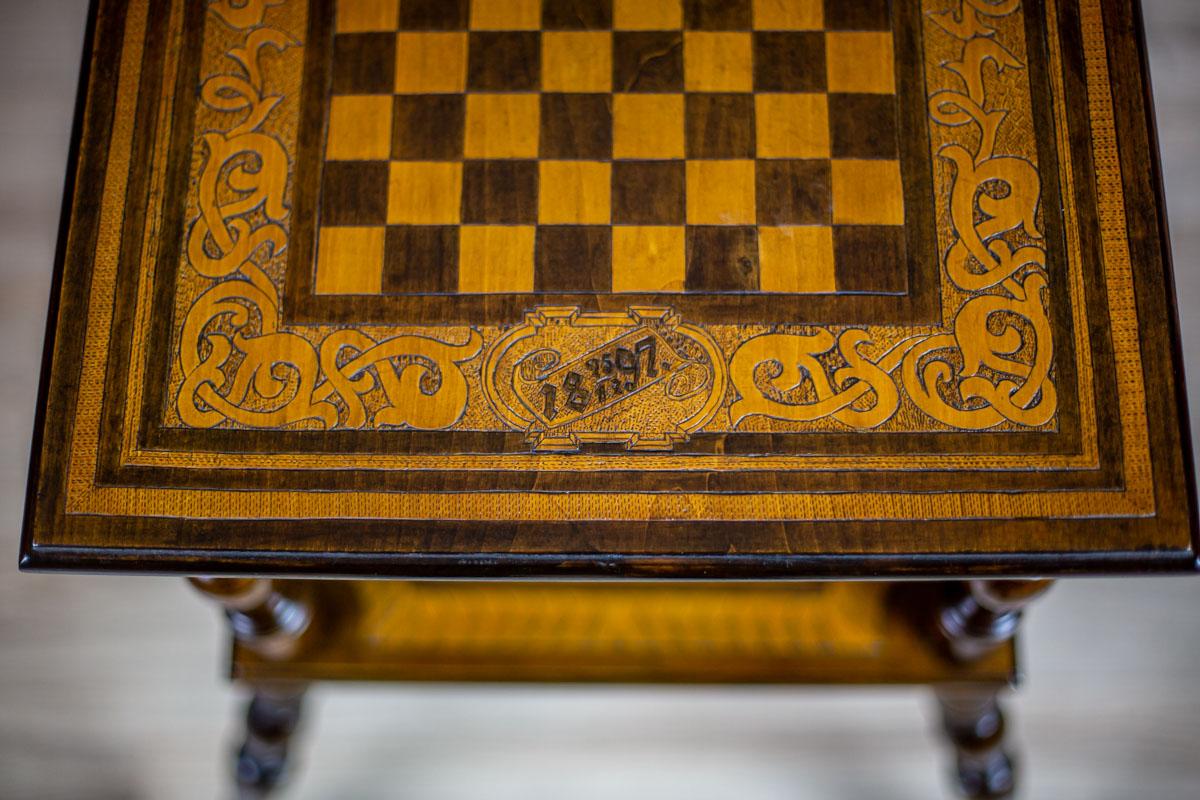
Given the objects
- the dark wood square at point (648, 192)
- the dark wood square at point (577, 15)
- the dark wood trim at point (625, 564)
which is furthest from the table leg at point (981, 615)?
the dark wood square at point (577, 15)

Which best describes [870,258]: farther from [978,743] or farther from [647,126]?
[978,743]

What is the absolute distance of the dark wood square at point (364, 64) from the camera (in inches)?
47.4

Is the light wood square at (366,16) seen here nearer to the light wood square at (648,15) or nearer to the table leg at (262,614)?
the light wood square at (648,15)

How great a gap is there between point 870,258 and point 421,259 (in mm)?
522

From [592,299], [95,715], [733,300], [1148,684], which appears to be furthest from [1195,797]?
[95,715]

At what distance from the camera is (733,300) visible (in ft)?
3.68

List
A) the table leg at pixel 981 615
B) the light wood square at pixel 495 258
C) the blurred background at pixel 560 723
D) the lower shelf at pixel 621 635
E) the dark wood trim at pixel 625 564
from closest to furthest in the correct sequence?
the dark wood trim at pixel 625 564 < the light wood square at pixel 495 258 < the table leg at pixel 981 615 < the lower shelf at pixel 621 635 < the blurred background at pixel 560 723

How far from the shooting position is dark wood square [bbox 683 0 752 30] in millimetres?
1217

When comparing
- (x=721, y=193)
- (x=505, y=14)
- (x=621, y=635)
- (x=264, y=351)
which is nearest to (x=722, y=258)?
(x=721, y=193)

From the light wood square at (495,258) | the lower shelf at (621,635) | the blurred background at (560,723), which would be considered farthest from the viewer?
the blurred background at (560,723)

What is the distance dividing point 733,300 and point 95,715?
4.55 feet

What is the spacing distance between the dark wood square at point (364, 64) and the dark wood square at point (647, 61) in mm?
278

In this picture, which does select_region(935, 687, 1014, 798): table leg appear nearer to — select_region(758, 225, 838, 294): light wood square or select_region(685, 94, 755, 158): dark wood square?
select_region(758, 225, 838, 294): light wood square

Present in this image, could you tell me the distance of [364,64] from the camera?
1.21 metres
